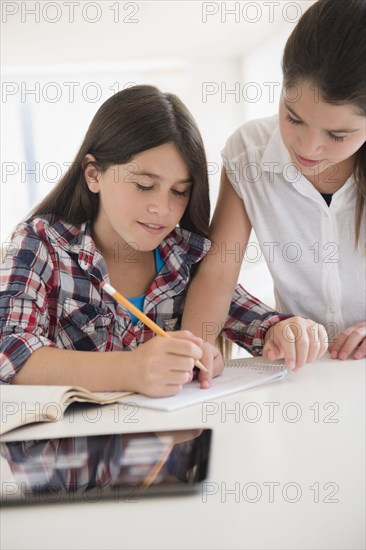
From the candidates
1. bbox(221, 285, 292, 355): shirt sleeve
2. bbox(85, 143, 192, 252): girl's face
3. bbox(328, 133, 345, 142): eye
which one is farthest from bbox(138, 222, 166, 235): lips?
bbox(328, 133, 345, 142): eye

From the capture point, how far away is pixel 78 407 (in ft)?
2.86

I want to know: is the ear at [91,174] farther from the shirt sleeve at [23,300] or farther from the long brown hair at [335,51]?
the long brown hair at [335,51]

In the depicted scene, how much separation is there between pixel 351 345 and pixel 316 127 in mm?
378

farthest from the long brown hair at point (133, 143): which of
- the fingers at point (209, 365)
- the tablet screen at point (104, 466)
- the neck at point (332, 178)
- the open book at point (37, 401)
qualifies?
the tablet screen at point (104, 466)

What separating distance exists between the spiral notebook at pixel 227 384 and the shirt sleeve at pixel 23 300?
0.19m

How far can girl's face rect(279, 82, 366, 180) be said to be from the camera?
97 centimetres

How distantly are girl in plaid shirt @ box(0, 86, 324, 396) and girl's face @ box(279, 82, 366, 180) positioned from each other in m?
0.22

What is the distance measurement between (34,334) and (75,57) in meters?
6.39

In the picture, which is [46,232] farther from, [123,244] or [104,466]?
[104,466]

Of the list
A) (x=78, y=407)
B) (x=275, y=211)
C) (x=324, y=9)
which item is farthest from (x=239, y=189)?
(x=78, y=407)

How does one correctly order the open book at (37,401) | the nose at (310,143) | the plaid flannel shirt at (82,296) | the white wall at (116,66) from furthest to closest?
the white wall at (116,66), the plaid flannel shirt at (82,296), the nose at (310,143), the open book at (37,401)

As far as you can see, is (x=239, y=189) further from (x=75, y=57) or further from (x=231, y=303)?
(x=75, y=57)

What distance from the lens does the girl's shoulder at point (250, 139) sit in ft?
4.15

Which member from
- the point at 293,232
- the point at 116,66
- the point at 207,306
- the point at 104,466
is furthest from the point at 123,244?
the point at 116,66
